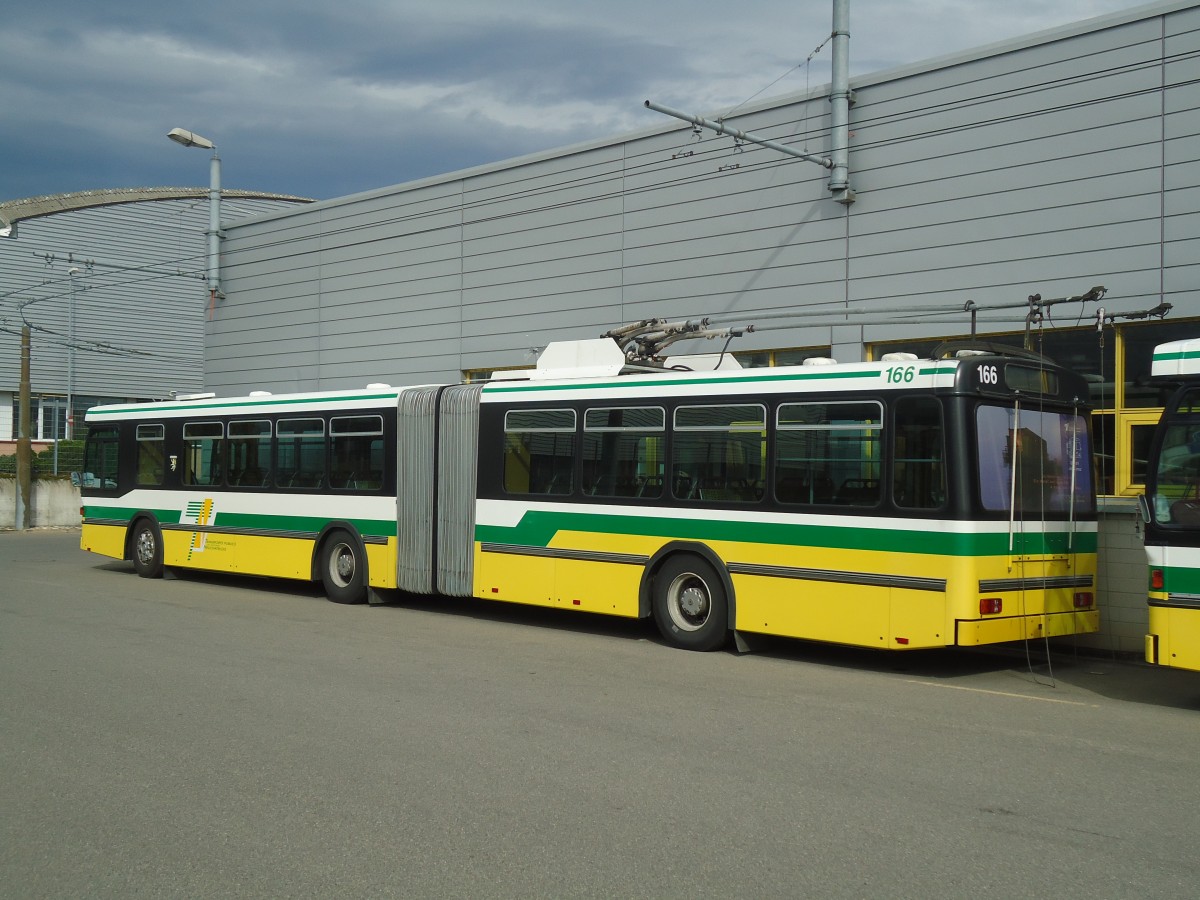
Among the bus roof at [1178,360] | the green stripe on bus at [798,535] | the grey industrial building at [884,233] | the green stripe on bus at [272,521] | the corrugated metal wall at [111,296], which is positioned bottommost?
the green stripe on bus at [272,521]

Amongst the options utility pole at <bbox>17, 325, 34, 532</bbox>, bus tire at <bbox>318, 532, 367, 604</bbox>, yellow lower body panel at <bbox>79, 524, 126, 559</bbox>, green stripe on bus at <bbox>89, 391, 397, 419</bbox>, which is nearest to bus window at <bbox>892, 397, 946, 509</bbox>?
green stripe on bus at <bbox>89, 391, 397, 419</bbox>

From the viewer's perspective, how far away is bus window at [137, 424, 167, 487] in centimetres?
1852

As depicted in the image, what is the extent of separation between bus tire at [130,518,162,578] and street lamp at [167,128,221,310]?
933 cm

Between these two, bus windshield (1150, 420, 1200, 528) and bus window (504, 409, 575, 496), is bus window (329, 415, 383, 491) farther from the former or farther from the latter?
bus windshield (1150, 420, 1200, 528)

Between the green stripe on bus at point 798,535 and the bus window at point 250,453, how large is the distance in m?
4.98

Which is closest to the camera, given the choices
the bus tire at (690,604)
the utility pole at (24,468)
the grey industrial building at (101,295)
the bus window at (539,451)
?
the bus tire at (690,604)

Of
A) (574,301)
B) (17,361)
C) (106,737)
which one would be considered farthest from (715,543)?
(17,361)

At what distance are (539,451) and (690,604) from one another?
2.79m

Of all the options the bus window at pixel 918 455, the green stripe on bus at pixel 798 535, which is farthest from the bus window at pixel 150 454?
the bus window at pixel 918 455

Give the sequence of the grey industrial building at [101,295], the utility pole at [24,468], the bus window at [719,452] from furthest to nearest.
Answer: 1. the grey industrial building at [101,295]
2. the utility pole at [24,468]
3. the bus window at [719,452]

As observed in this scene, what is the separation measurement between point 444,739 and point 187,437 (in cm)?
1230

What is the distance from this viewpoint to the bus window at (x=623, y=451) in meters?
12.2

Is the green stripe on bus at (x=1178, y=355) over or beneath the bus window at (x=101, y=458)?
over

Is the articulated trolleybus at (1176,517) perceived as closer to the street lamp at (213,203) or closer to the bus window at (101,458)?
the bus window at (101,458)
